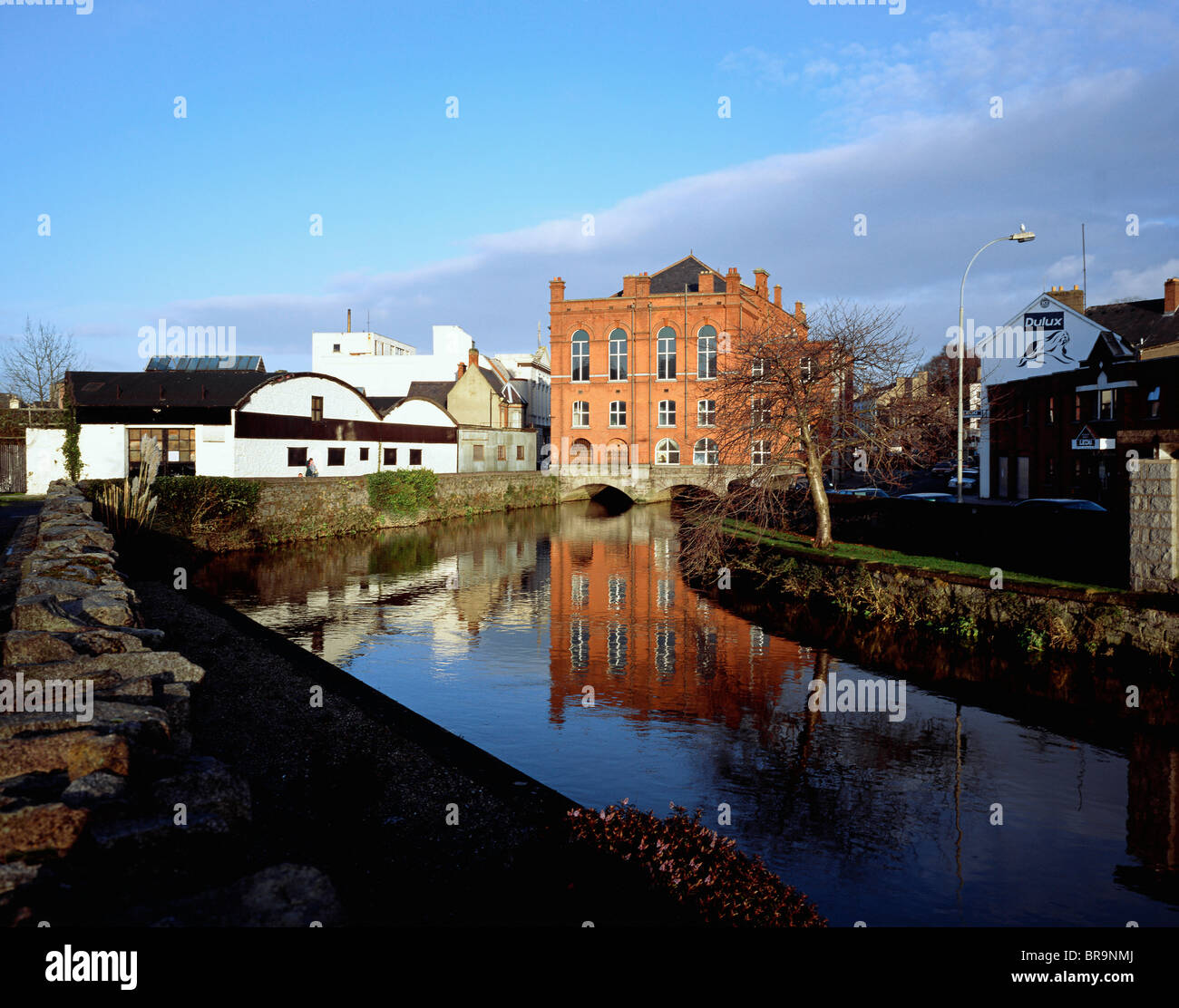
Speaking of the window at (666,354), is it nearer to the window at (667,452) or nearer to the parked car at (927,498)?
the window at (667,452)

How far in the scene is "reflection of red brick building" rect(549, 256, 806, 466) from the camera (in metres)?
58.8

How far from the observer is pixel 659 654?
17.3 m

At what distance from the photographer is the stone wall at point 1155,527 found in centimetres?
1438

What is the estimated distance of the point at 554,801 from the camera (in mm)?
7133

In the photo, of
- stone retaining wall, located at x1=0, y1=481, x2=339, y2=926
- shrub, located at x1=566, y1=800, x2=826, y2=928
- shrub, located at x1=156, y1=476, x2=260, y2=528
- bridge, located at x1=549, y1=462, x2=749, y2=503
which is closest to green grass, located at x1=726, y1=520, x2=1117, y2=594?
shrub, located at x1=566, y1=800, x2=826, y2=928

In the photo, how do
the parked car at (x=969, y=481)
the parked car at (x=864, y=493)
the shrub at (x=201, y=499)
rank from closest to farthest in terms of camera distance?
the shrub at (x=201, y=499), the parked car at (x=864, y=493), the parked car at (x=969, y=481)

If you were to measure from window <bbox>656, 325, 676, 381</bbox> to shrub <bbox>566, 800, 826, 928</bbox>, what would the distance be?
5490cm

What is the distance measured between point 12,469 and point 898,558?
3843 cm

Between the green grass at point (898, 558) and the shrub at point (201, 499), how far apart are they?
18.8m

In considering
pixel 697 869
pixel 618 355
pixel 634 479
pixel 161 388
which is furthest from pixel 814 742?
pixel 618 355

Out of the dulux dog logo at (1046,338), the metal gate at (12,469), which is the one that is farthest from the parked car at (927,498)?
the metal gate at (12,469)
